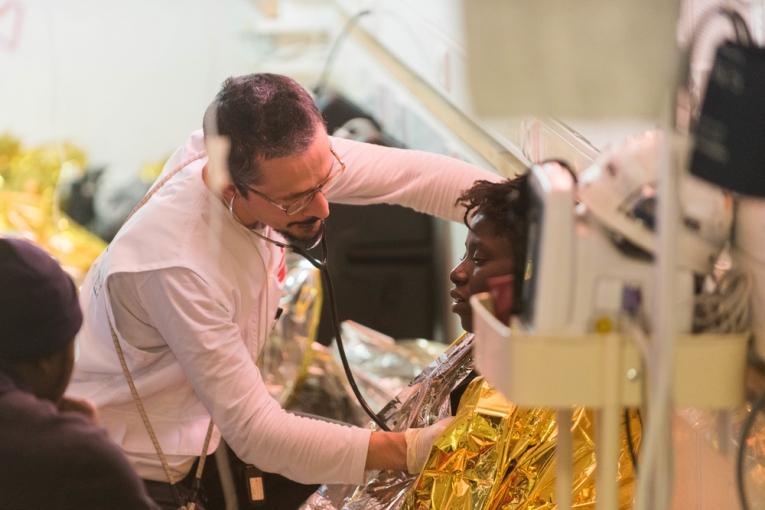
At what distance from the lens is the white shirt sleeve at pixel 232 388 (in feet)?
4.38

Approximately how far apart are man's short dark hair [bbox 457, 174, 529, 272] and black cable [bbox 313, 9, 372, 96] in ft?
3.21

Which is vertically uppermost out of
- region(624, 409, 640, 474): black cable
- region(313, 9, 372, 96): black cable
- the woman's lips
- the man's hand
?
region(313, 9, 372, 96): black cable

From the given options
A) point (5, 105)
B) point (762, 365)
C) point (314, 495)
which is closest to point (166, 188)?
point (314, 495)

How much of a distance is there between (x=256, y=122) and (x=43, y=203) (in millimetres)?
775

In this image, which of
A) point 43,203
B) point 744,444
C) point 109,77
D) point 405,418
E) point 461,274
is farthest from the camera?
point 109,77

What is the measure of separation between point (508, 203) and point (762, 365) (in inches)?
15.9

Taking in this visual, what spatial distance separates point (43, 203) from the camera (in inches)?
75.6

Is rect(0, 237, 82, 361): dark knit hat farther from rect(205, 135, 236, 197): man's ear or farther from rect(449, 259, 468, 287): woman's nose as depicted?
rect(449, 259, 468, 287): woman's nose

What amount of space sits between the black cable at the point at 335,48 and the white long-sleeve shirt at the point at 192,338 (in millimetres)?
1013

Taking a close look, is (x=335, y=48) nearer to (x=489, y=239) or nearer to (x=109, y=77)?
(x=109, y=77)

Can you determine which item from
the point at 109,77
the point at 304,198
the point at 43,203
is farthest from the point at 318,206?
the point at 109,77

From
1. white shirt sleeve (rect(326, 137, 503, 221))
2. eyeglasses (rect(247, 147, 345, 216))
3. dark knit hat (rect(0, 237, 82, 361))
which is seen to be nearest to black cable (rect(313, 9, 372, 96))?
white shirt sleeve (rect(326, 137, 503, 221))

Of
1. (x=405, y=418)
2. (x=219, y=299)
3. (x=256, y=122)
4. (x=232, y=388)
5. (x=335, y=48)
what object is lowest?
(x=405, y=418)

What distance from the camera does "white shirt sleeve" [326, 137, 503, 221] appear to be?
147cm
